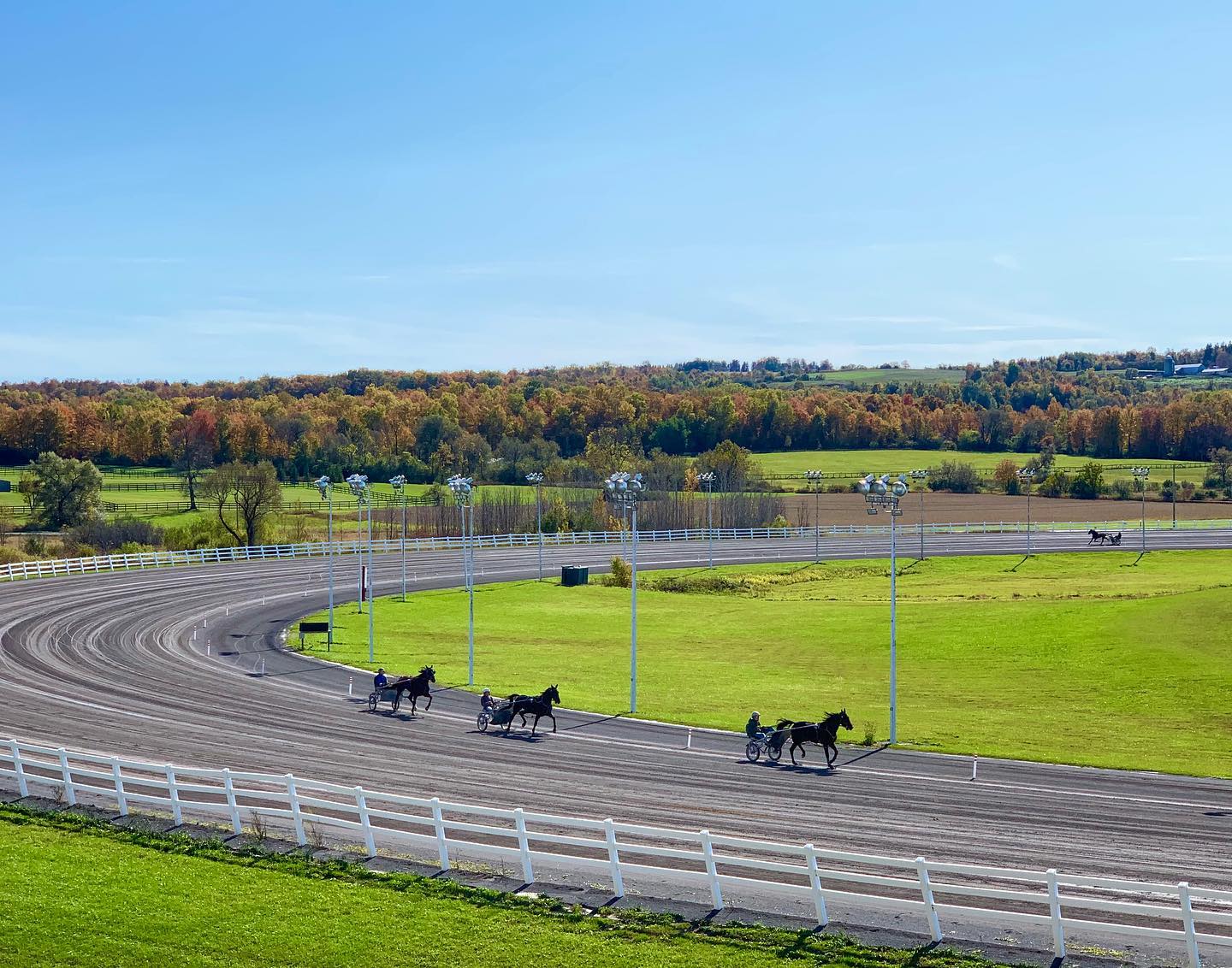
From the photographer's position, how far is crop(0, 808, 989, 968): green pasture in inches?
720

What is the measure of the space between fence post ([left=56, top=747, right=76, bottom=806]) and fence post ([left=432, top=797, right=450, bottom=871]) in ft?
29.9

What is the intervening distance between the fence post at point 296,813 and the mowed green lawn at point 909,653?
1778 centimetres

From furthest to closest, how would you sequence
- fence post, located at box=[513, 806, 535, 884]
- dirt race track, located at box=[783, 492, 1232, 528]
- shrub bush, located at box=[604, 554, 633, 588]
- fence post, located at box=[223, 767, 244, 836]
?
dirt race track, located at box=[783, 492, 1232, 528], shrub bush, located at box=[604, 554, 633, 588], fence post, located at box=[223, 767, 244, 836], fence post, located at box=[513, 806, 535, 884]

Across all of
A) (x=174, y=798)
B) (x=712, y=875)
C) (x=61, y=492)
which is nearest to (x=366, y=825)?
(x=174, y=798)

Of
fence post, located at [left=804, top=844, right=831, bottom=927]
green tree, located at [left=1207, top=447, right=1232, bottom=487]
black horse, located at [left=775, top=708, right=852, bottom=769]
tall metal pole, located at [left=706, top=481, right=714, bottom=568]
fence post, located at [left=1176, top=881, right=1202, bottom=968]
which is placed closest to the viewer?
fence post, located at [left=1176, top=881, right=1202, bottom=968]

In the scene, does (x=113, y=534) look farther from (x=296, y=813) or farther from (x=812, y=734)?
(x=296, y=813)

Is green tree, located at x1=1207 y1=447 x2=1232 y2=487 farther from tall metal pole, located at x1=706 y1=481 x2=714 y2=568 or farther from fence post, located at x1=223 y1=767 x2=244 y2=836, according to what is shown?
fence post, located at x1=223 y1=767 x2=244 y2=836

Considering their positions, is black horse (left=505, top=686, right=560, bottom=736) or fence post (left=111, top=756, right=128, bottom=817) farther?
black horse (left=505, top=686, right=560, bottom=736)

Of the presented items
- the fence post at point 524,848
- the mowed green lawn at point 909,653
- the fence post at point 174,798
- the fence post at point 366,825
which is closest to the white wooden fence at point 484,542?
the mowed green lawn at point 909,653

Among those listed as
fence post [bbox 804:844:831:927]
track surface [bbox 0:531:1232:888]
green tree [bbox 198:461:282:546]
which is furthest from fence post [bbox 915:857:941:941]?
green tree [bbox 198:461:282:546]

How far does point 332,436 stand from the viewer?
187 meters

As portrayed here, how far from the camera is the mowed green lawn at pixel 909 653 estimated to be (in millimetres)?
40438

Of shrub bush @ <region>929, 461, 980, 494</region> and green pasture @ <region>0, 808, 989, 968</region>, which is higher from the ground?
shrub bush @ <region>929, 461, 980, 494</region>

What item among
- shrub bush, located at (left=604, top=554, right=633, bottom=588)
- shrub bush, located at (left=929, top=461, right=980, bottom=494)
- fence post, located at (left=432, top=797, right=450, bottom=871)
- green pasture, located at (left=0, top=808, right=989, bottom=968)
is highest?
shrub bush, located at (left=929, top=461, right=980, bottom=494)
